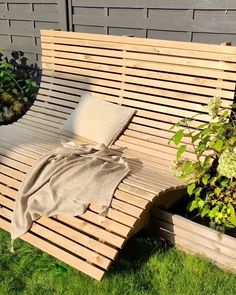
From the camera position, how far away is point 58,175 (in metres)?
3.00

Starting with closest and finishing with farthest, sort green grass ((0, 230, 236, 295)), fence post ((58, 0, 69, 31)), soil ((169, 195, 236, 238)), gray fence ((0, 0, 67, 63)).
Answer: green grass ((0, 230, 236, 295))
soil ((169, 195, 236, 238))
fence post ((58, 0, 69, 31))
gray fence ((0, 0, 67, 63))

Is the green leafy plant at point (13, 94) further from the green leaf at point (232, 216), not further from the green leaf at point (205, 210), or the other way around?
the green leaf at point (232, 216)

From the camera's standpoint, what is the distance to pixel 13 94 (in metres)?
5.44

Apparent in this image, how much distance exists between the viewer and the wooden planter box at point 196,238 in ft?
8.86

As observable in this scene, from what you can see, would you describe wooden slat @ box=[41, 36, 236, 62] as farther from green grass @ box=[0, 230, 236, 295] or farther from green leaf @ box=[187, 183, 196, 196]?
green grass @ box=[0, 230, 236, 295]

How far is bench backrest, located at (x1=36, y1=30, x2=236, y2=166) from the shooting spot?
11.0 feet

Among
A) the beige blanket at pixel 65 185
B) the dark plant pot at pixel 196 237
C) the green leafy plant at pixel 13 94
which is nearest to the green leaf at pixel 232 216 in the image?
the dark plant pot at pixel 196 237

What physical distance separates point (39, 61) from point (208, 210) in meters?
3.55

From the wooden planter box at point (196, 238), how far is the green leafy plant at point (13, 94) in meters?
2.91

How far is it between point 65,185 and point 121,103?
4.13 ft

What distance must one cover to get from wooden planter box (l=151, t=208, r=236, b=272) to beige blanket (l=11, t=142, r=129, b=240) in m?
0.43

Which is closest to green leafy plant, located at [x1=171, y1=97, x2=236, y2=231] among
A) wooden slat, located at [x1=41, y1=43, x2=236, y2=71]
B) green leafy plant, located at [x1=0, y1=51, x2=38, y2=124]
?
wooden slat, located at [x1=41, y1=43, x2=236, y2=71]

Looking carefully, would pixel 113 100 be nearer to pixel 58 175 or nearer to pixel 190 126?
pixel 190 126

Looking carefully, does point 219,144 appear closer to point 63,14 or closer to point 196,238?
point 196,238
